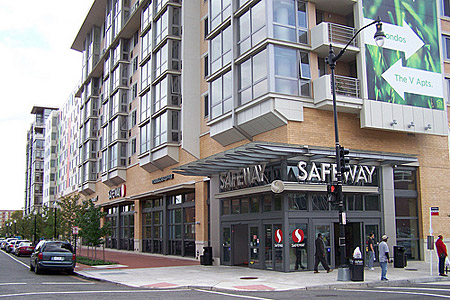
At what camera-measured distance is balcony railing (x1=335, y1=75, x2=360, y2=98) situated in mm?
22594

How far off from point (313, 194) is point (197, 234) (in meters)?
10.6

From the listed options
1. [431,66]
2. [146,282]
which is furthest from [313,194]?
[431,66]

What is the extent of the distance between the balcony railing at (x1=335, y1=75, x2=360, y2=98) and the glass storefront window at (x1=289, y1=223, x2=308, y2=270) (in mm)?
6631

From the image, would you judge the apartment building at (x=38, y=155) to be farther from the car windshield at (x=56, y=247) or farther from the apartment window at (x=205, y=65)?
the car windshield at (x=56, y=247)

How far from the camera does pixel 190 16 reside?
32125mm

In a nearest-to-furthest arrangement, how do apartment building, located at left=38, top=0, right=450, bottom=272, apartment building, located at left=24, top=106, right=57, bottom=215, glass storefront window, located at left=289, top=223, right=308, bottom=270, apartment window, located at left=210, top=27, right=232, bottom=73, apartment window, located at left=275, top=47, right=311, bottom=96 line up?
glass storefront window, located at left=289, top=223, right=308, bottom=270 < apartment building, located at left=38, top=0, right=450, bottom=272 < apartment window, located at left=275, top=47, right=311, bottom=96 < apartment window, located at left=210, top=27, right=232, bottom=73 < apartment building, located at left=24, top=106, right=57, bottom=215

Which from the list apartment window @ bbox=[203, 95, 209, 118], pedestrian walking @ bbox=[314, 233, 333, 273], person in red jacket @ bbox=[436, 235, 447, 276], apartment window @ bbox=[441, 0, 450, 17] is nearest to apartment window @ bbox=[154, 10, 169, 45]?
apartment window @ bbox=[203, 95, 209, 118]

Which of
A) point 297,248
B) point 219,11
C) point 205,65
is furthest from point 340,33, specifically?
point 297,248

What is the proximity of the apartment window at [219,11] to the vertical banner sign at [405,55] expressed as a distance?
7059 mm

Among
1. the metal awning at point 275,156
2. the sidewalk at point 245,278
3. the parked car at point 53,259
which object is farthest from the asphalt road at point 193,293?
the metal awning at point 275,156

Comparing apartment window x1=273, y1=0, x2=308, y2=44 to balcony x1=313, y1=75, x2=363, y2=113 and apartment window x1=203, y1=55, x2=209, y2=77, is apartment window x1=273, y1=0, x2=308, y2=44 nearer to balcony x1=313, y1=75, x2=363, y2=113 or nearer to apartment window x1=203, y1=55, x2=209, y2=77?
balcony x1=313, y1=75, x2=363, y2=113

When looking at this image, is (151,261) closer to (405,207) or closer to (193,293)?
(405,207)

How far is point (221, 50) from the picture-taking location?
26.2 meters

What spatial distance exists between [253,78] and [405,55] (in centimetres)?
806
